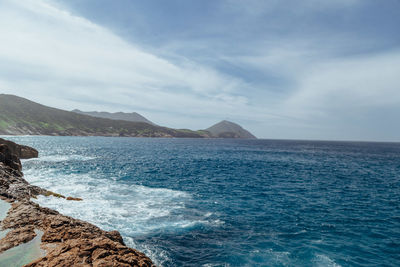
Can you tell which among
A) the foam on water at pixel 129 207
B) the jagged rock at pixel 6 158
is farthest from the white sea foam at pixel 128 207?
the jagged rock at pixel 6 158

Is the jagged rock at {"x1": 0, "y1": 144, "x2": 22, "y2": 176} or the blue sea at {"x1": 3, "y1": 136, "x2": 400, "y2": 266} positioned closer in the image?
the blue sea at {"x1": 3, "y1": 136, "x2": 400, "y2": 266}

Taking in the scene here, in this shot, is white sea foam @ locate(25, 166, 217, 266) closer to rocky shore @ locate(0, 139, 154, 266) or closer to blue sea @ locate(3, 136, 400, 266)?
blue sea @ locate(3, 136, 400, 266)

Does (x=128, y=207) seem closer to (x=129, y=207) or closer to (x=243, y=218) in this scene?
(x=129, y=207)

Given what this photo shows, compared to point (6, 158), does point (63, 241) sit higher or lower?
higher

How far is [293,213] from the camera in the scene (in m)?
23.2

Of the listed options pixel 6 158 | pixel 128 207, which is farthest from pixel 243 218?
pixel 6 158

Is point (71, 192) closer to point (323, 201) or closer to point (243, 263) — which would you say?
point (243, 263)

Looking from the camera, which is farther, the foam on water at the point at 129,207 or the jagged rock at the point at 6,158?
the jagged rock at the point at 6,158

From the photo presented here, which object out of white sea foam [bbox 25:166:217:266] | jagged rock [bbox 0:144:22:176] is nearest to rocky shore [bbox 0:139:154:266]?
white sea foam [bbox 25:166:217:266]

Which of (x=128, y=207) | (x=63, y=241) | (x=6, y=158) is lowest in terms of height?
(x=128, y=207)

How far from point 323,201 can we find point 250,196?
981 centimetres

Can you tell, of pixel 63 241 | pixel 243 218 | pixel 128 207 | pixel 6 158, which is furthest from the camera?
pixel 6 158

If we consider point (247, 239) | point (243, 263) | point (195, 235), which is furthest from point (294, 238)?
point (195, 235)

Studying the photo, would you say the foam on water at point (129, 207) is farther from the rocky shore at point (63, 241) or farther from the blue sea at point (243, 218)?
the rocky shore at point (63, 241)
